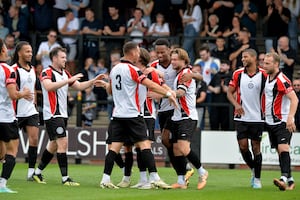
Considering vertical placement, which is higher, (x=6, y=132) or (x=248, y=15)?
(x=248, y=15)

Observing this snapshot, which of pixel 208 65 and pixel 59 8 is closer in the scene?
pixel 208 65

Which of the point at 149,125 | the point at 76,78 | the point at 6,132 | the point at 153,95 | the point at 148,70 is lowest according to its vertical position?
the point at 6,132

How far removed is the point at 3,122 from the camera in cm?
1474

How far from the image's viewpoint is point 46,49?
25.9 metres

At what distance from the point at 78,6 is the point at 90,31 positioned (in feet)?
4.85

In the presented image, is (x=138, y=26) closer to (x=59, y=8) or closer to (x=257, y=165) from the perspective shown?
(x=59, y=8)

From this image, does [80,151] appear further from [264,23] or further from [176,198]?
[176,198]

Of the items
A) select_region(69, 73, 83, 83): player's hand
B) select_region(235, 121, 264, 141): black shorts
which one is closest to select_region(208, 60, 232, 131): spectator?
select_region(235, 121, 264, 141): black shorts

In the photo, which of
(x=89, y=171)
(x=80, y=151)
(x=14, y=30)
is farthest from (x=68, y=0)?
(x=89, y=171)

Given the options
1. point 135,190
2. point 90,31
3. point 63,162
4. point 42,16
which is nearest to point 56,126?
point 63,162

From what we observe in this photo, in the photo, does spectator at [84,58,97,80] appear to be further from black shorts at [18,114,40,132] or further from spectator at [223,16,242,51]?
black shorts at [18,114,40,132]

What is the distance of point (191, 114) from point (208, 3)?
10.9 metres

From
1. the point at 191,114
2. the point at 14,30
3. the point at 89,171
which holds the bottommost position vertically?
the point at 89,171

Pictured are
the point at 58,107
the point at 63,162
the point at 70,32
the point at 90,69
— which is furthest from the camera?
the point at 70,32
